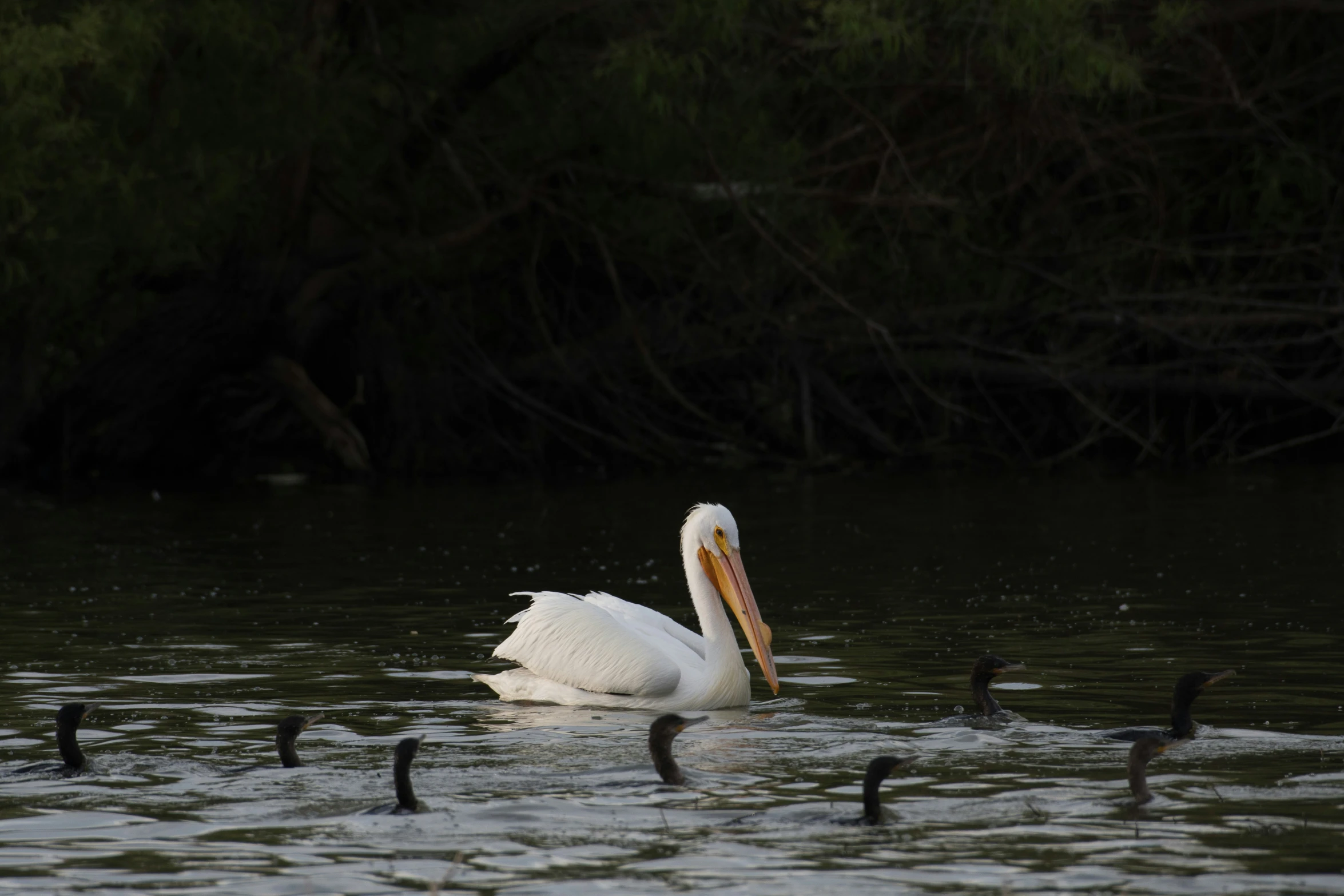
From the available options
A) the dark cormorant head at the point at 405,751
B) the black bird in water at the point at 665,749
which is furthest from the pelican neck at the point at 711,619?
the dark cormorant head at the point at 405,751

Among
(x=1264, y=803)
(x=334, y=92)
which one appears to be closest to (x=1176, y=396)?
(x=334, y=92)

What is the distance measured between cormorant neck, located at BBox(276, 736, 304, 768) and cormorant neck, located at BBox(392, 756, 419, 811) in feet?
3.45

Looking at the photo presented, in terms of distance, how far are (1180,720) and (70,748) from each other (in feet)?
13.8

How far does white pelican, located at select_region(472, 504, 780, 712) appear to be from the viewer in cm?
1012

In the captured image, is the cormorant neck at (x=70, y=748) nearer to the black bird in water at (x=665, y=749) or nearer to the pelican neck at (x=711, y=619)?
the black bird in water at (x=665, y=749)

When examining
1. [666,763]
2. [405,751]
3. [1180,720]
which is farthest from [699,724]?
[405,751]

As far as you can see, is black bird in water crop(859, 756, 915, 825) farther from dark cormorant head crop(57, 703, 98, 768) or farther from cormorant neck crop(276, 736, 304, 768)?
dark cormorant head crop(57, 703, 98, 768)

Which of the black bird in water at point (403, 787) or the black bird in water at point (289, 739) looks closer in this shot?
the black bird in water at point (403, 787)

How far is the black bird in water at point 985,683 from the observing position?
9.29 m

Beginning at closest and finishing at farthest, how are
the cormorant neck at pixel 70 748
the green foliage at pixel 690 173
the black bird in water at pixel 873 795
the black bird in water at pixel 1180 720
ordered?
the black bird in water at pixel 873 795 < the cormorant neck at pixel 70 748 < the black bird in water at pixel 1180 720 < the green foliage at pixel 690 173

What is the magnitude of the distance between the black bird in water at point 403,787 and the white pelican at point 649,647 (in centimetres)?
281

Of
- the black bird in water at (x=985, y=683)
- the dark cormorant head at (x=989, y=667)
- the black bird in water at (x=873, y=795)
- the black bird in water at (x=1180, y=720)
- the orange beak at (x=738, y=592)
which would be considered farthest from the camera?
the orange beak at (x=738, y=592)

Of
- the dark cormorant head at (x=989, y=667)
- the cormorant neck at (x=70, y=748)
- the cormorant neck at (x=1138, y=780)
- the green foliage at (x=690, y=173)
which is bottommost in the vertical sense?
the cormorant neck at (x=1138, y=780)

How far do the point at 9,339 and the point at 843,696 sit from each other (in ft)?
56.3
